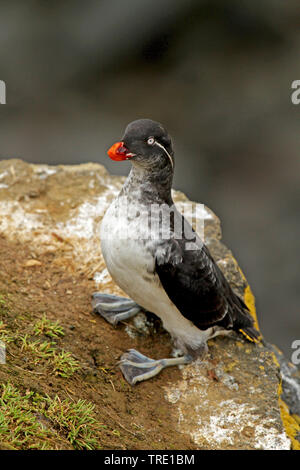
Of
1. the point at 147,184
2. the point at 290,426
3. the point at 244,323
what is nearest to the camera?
the point at 147,184

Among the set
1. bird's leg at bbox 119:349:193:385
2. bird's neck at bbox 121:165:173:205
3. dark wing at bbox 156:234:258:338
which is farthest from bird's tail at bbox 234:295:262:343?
bird's neck at bbox 121:165:173:205

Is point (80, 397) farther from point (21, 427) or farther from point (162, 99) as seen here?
point (162, 99)

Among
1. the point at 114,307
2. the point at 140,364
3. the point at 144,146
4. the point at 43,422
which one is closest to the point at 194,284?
the point at 140,364

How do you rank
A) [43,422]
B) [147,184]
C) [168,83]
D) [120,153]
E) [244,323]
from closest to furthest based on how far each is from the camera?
1. [43,422]
2. [120,153]
3. [147,184]
4. [244,323]
5. [168,83]

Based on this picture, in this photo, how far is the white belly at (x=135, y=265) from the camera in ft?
14.2

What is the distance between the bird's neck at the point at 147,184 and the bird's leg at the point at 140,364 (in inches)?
47.3

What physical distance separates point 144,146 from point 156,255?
0.78 meters

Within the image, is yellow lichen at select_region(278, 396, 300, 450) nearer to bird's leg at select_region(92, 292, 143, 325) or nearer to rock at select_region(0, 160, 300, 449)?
rock at select_region(0, 160, 300, 449)

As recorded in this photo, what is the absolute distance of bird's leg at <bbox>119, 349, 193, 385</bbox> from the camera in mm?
4484

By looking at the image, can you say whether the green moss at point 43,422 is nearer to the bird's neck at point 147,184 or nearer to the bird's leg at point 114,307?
the bird's leg at point 114,307

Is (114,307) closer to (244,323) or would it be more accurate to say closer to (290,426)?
(244,323)

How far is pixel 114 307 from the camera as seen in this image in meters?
5.01

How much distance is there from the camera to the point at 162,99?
1070 cm

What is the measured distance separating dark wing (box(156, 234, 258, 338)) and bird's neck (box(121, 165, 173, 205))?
1.17 ft
